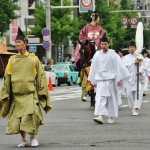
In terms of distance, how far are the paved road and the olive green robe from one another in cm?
44

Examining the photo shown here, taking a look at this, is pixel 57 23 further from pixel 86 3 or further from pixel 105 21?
pixel 86 3

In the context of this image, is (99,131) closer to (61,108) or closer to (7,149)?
(7,149)

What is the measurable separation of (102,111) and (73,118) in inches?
67.7

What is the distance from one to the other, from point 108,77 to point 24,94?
4240 millimetres

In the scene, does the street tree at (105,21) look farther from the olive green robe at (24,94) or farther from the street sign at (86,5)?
the olive green robe at (24,94)

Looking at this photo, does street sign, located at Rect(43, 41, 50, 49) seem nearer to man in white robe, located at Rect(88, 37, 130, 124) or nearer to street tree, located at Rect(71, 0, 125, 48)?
street tree, located at Rect(71, 0, 125, 48)

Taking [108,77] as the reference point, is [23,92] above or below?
above

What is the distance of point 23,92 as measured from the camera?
36.3ft

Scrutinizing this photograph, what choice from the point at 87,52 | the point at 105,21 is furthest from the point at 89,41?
the point at 105,21

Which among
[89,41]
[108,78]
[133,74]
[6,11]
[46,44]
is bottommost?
[46,44]

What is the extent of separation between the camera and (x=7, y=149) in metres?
10.8

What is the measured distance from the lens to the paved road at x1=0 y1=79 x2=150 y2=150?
11070mm

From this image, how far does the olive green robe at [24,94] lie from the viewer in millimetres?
10953

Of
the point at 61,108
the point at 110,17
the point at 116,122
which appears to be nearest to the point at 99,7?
the point at 110,17
